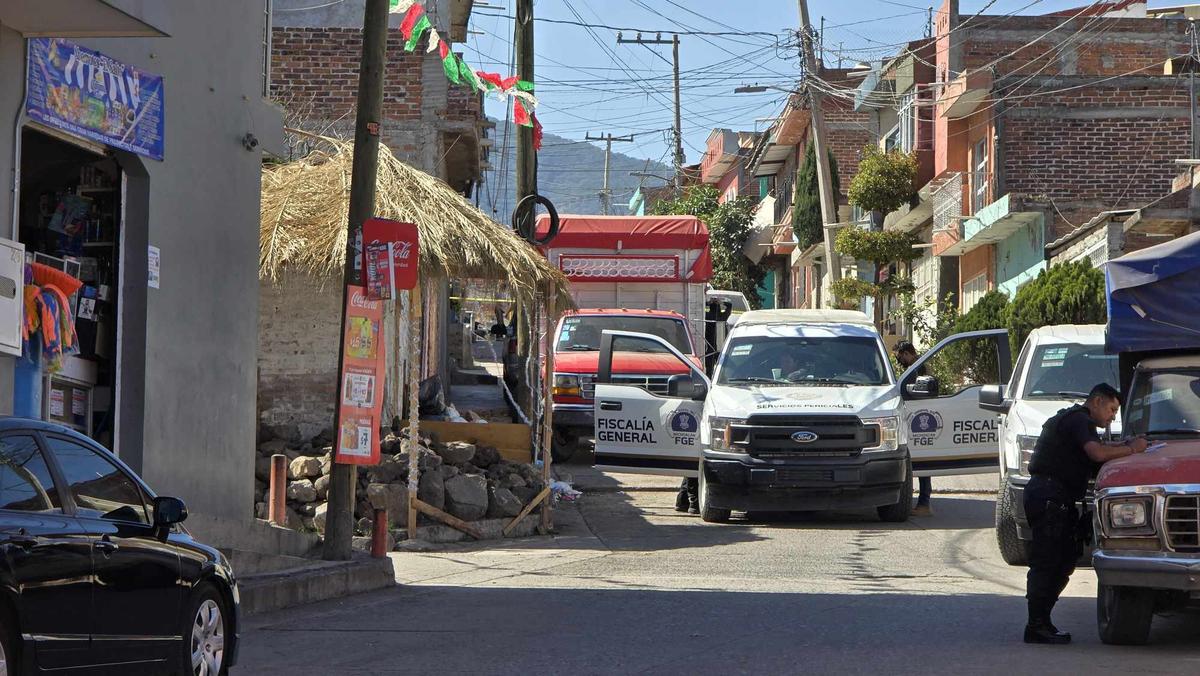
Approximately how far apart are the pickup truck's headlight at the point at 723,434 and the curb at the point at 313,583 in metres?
4.78

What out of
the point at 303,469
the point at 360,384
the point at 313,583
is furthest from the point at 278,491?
the point at 313,583

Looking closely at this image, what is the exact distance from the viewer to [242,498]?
14.3 meters

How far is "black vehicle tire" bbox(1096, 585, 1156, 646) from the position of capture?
9.20 m

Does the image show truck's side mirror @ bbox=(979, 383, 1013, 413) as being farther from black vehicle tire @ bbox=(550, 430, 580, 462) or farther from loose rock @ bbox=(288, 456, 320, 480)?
black vehicle tire @ bbox=(550, 430, 580, 462)

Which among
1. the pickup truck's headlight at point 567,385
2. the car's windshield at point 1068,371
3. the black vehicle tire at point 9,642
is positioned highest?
the car's windshield at point 1068,371

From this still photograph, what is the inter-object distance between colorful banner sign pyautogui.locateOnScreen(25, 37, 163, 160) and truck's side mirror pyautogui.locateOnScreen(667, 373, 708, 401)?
7.27 meters

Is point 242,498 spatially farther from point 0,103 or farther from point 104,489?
point 104,489

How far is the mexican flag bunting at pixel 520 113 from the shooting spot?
1936 centimetres

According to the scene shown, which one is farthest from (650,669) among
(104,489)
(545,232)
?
(545,232)

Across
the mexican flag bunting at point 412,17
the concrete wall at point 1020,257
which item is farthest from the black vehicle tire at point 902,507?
the concrete wall at point 1020,257

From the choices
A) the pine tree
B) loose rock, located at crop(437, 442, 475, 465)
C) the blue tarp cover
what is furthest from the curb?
the pine tree

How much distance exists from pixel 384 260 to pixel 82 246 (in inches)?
95.4

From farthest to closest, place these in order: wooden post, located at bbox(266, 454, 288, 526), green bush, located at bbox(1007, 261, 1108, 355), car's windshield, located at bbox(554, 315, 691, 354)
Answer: green bush, located at bbox(1007, 261, 1108, 355) < car's windshield, located at bbox(554, 315, 691, 354) < wooden post, located at bbox(266, 454, 288, 526)

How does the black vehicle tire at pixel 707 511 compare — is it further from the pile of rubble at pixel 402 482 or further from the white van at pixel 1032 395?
Result: the white van at pixel 1032 395
